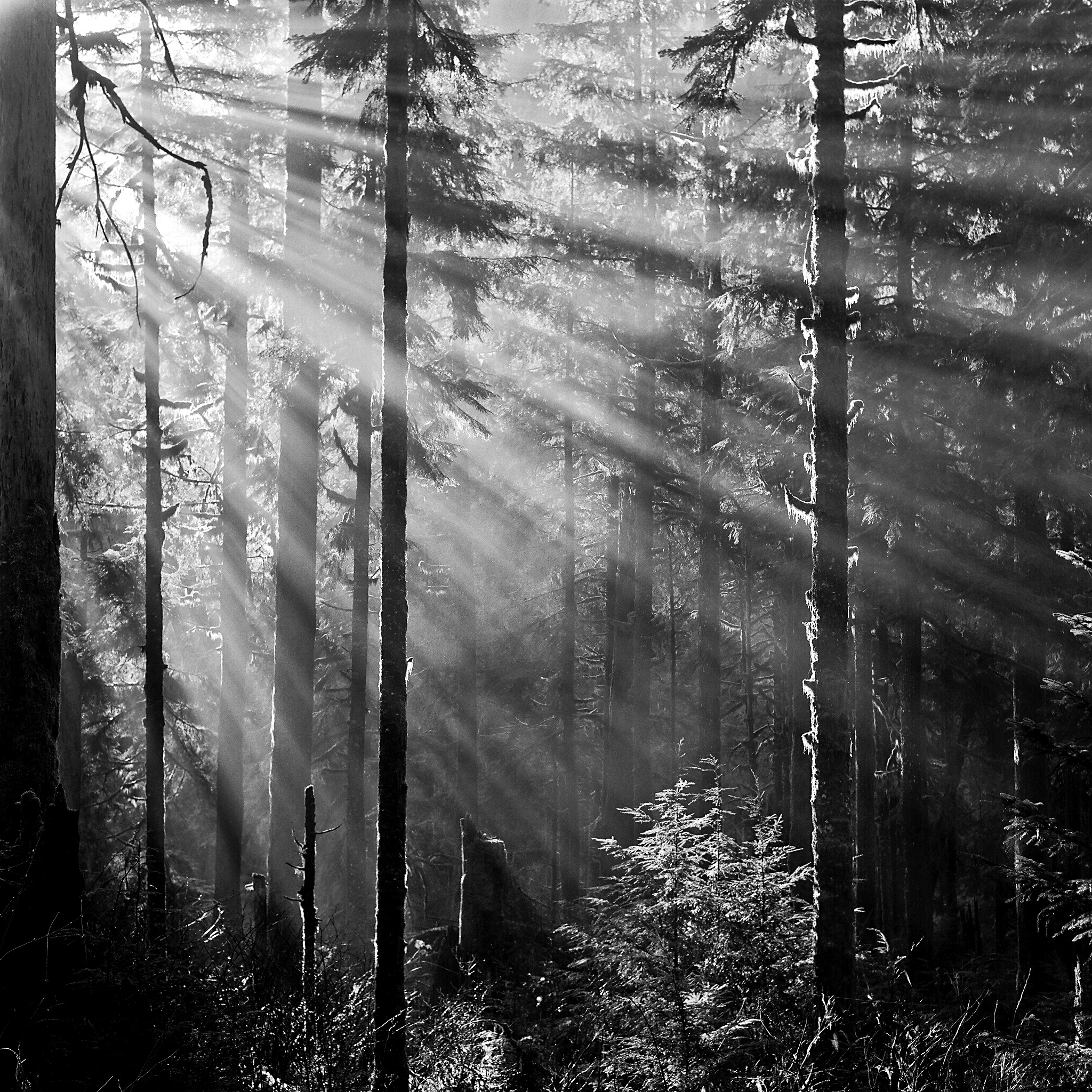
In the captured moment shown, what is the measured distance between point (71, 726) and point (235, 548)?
6.74m

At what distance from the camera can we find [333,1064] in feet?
21.3

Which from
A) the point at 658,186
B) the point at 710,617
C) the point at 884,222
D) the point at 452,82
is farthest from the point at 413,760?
the point at 452,82

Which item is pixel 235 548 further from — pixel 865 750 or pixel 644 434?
pixel 865 750

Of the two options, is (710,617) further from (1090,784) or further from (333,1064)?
(333,1064)

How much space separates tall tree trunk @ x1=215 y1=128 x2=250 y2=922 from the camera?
16.9m

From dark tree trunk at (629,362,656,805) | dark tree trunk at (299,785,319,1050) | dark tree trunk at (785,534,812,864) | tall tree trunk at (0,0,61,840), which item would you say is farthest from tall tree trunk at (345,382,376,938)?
tall tree trunk at (0,0,61,840)

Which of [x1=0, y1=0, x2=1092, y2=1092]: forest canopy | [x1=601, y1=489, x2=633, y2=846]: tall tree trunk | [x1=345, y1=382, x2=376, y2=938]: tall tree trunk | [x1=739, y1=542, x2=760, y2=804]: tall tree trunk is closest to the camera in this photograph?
[x1=0, y1=0, x2=1092, y2=1092]: forest canopy

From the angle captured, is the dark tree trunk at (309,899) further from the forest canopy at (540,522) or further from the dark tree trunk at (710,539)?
the dark tree trunk at (710,539)

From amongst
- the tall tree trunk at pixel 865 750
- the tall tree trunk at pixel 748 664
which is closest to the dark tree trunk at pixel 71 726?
the tall tree trunk at pixel 748 664

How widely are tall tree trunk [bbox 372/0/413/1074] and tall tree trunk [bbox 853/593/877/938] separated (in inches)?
444

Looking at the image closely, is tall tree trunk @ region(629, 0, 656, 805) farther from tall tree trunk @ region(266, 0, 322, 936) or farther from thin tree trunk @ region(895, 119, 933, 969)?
tall tree trunk @ region(266, 0, 322, 936)

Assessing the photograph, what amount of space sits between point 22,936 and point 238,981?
1779mm

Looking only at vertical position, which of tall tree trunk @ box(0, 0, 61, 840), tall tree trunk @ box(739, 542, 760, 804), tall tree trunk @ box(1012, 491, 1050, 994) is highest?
tall tree trunk @ box(0, 0, 61, 840)

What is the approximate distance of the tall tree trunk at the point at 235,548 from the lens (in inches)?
665
